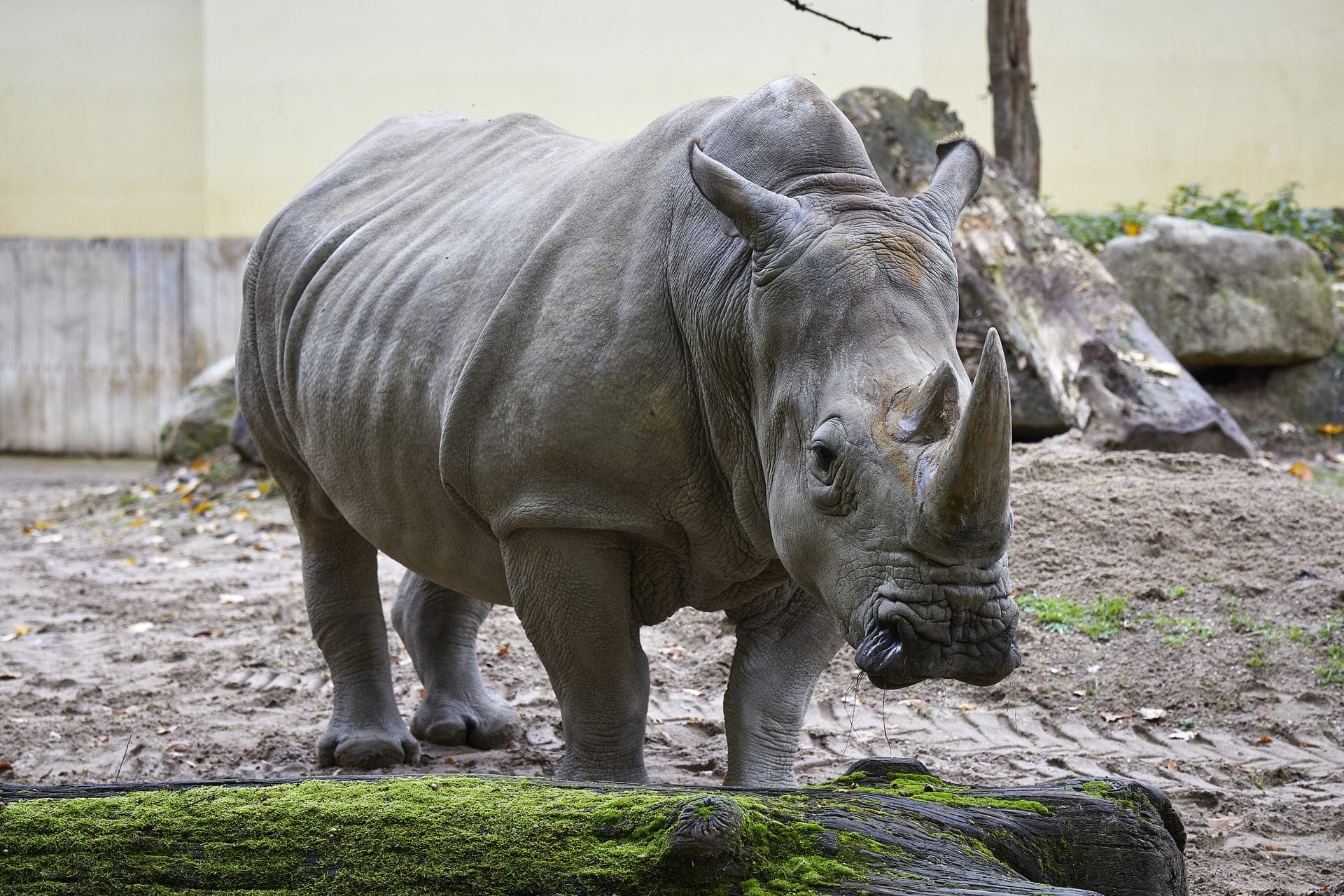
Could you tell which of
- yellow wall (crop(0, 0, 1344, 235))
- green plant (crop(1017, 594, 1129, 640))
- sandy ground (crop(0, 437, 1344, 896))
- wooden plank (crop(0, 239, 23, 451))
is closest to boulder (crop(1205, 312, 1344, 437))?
sandy ground (crop(0, 437, 1344, 896))

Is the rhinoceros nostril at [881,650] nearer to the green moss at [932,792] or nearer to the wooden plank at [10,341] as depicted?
the green moss at [932,792]

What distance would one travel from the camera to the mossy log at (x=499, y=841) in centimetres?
239

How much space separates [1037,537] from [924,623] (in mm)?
4263

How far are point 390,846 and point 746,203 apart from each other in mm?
1569

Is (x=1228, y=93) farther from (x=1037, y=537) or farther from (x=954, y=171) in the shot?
(x=954, y=171)

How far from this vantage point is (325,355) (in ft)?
14.8

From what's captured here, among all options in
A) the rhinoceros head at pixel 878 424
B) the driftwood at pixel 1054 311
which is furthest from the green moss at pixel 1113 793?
the driftwood at pixel 1054 311

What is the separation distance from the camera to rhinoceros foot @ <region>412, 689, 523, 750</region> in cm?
534

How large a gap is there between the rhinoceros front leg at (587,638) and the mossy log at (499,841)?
0.94 meters

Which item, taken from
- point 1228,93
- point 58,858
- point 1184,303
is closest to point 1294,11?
point 1228,93

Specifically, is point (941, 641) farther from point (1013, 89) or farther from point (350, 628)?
point (1013, 89)

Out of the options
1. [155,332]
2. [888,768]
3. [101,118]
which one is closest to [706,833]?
A: [888,768]

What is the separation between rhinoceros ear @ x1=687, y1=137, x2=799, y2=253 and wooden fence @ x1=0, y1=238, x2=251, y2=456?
42.7ft

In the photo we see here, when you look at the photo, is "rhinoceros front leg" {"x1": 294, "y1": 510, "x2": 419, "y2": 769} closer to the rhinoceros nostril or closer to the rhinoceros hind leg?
the rhinoceros hind leg
